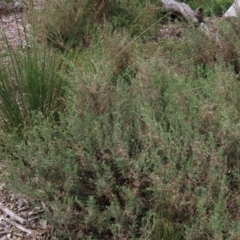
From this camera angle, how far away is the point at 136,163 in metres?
2.34

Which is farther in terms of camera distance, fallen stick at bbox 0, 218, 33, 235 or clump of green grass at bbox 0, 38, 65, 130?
clump of green grass at bbox 0, 38, 65, 130

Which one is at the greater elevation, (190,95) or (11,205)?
(190,95)

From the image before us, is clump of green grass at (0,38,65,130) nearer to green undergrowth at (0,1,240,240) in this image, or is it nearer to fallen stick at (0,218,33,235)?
green undergrowth at (0,1,240,240)

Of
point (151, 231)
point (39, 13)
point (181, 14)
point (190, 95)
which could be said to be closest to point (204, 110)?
point (190, 95)

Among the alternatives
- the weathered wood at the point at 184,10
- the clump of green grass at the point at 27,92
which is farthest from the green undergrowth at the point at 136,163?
the weathered wood at the point at 184,10

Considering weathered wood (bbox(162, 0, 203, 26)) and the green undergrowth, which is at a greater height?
the green undergrowth

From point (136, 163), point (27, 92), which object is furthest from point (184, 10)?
point (136, 163)

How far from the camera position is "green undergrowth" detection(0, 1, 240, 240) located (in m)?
2.30

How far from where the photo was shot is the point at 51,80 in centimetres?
311

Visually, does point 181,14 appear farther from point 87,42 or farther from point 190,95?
point 190,95

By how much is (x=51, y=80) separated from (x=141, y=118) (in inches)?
30.9

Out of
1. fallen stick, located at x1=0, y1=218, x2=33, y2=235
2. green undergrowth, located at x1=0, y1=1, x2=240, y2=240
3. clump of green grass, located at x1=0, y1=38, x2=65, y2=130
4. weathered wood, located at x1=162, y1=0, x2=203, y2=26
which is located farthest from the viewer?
weathered wood, located at x1=162, y1=0, x2=203, y2=26

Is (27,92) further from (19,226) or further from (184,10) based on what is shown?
(184,10)

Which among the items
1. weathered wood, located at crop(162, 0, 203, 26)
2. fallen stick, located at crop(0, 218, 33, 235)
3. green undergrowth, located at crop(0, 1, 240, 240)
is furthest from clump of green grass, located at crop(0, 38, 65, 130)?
weathered wood, located at crop(162, 0, 203, 26)
